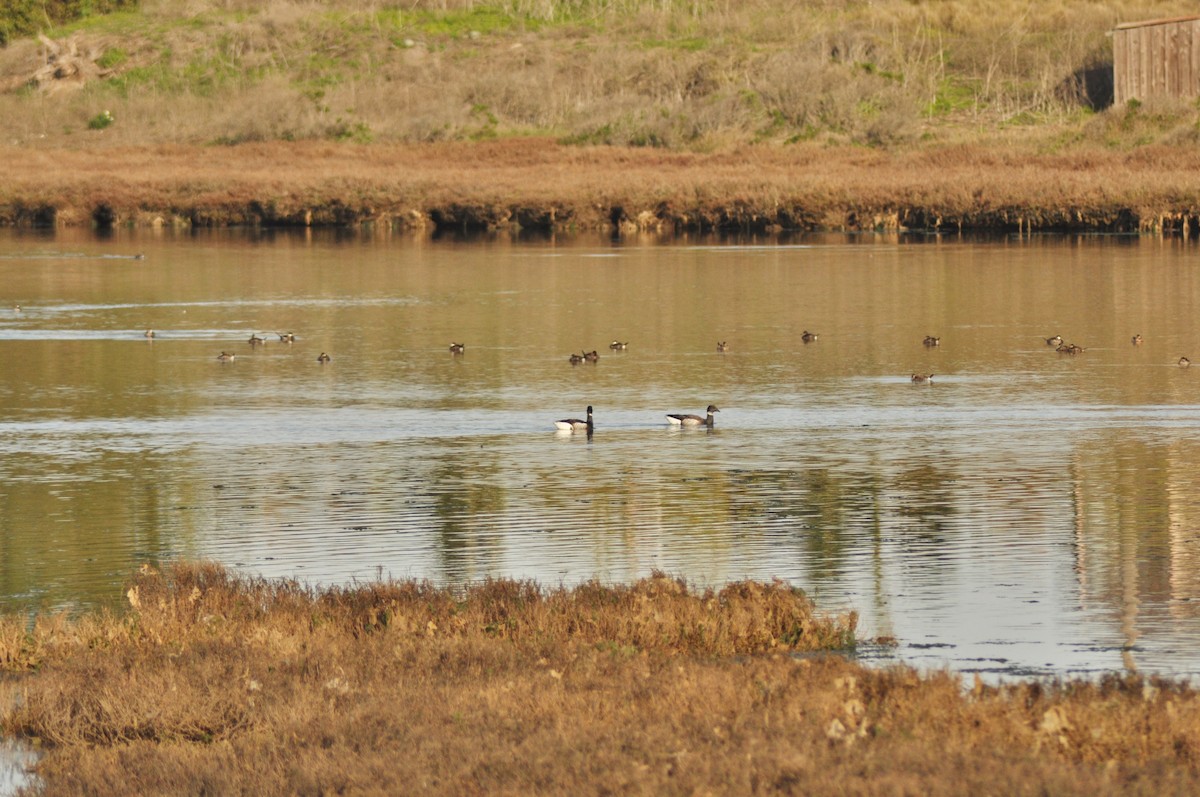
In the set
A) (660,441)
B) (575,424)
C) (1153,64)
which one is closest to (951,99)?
(1153,64)

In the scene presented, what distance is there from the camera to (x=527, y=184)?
205 feet

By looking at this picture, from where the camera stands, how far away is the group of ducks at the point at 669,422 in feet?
74.5

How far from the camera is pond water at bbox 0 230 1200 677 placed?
49.2ft

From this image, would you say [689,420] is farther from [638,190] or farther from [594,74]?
[594,74]

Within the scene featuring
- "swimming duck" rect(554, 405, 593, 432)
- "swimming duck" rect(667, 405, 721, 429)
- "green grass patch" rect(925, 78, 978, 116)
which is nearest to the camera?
"swimming duck" rect(554, 405, 593, 432)

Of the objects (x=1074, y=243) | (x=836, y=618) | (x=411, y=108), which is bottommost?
(x=836, y=618)

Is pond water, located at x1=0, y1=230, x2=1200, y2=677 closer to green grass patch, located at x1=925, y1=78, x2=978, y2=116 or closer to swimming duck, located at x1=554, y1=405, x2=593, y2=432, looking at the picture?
swimming duck, located at x1=554, y1=405, x2=593, y2=432

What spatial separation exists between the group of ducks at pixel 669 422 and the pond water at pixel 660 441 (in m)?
0.17

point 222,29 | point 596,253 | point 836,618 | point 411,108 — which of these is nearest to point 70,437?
point 836,618

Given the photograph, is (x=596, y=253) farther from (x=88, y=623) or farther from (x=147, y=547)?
(x=88, y=623)

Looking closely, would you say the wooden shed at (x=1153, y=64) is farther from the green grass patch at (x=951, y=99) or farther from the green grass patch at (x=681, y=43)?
the green grass patch at (x=681, y=43)

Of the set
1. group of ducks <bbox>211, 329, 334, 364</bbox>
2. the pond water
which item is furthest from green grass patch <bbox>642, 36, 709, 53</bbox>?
group of ducks <bbox>211, 329, 334, 364</bbox>

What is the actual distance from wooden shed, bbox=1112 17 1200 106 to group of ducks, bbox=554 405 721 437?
4635 cm

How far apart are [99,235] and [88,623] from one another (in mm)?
50529
